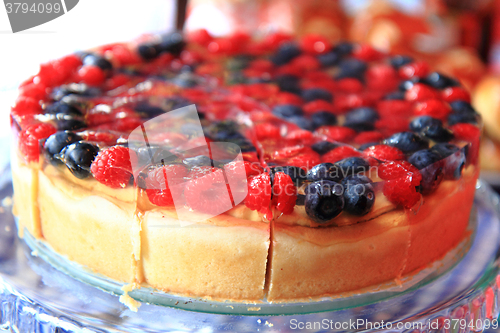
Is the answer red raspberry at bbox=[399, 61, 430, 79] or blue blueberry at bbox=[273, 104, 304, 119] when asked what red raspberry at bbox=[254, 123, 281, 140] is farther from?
red raspberry at bbox=[399, 61, 430, 79]

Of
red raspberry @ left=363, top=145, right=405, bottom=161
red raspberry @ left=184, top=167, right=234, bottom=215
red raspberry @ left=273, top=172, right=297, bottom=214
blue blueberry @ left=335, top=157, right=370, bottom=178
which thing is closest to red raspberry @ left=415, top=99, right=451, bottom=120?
red raspberry @ left=363, top=145, right=405, bottom=161

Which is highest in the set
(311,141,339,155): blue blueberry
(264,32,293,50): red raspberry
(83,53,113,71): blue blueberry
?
(83,53,113,71): blue blueberry

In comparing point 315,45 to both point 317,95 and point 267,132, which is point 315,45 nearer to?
point 317,95

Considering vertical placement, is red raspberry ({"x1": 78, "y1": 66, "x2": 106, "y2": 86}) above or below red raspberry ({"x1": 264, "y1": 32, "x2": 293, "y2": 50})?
above

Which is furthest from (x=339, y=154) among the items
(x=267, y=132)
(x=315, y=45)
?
(x=315, y=45)

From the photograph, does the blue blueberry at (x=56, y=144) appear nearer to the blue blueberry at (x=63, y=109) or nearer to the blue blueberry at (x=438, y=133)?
the blue blueberry at (x=63, y=109)

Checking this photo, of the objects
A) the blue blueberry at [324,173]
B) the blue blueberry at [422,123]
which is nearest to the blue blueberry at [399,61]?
the blue blueberry at [422,123]

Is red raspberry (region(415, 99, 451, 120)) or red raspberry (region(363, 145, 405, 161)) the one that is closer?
red raspberry (region(363, 145, 405, 161))
